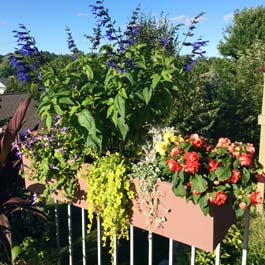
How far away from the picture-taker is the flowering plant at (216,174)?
141 centimetres

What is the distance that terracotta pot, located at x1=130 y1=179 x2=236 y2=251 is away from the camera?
1485 millimetres

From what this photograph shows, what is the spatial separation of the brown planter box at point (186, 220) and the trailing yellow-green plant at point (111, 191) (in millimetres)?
55

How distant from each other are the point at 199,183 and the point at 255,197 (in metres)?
0.23

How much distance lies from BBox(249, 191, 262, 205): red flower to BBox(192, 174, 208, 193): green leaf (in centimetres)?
19

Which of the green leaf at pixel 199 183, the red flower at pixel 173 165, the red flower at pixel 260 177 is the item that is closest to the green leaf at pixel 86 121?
the red flower at pixel 173 165

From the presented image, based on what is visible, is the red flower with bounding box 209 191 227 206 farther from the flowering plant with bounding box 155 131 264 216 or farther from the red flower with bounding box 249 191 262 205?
the red flower with bounding box 249 191 262 205

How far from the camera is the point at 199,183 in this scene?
4.63ft

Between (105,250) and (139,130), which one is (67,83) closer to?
(139,130)

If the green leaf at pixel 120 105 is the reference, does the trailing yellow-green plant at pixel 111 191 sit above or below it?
below

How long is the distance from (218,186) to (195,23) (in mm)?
2279

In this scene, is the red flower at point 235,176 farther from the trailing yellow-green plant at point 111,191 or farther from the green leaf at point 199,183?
the trailing yellow-green plant at point 111,191

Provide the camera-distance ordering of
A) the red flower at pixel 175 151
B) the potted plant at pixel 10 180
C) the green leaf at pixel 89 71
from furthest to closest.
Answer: the potted plant at pixel 10 180 → the green leaf at pixel 89 71 → the red flower at pixel 175 151

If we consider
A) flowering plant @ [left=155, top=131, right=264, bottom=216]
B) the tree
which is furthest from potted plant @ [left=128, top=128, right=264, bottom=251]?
the tree

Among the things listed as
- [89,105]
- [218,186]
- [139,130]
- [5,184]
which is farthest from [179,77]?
[5,184]
